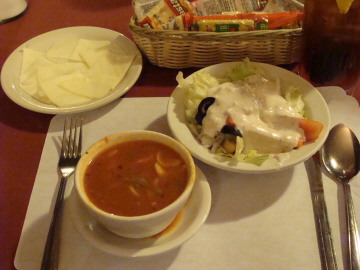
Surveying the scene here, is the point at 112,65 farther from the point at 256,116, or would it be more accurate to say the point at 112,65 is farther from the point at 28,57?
the point at 256,116

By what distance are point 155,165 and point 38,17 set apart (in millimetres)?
1733

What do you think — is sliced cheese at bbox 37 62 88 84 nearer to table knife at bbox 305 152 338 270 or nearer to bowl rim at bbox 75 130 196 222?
bowl rim at bbox 75 130 196 222

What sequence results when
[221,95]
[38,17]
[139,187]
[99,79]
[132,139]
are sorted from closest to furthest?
[139,187], [132,139], [221,95], [99,79], [38,17]

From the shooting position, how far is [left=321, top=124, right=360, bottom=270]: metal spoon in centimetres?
104

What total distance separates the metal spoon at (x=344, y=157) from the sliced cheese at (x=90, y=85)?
950 mm

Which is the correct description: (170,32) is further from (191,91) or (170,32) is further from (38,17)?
(38,17)

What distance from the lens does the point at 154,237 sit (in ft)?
2.92

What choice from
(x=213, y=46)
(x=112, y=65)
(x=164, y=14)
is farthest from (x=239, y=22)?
(x=112, y=65)

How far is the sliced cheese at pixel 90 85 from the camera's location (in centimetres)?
141

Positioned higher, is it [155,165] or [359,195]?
[155,165]

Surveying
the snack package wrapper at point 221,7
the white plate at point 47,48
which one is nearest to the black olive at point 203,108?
the white plate at point 47,48

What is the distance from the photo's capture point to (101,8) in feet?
7.04

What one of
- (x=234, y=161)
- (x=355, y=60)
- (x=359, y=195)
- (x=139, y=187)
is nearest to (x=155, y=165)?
(x=139, y=187)

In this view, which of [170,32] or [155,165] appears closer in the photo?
[155,165]
